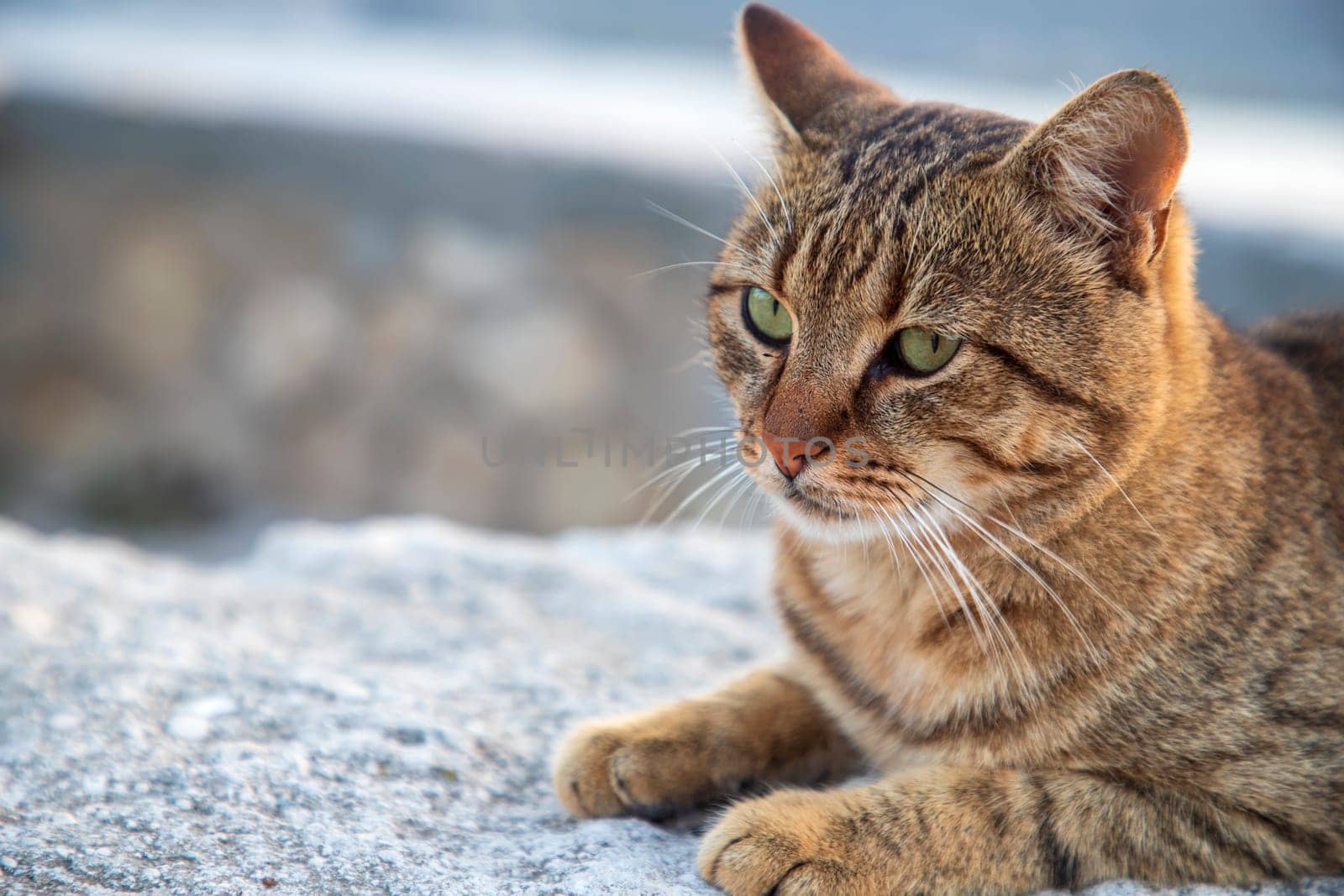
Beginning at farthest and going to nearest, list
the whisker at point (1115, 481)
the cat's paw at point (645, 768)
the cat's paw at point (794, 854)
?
the cat's paw at point (645, 768)
the whisker at point (1115, 481)
the cat's paw at point (794, 854)

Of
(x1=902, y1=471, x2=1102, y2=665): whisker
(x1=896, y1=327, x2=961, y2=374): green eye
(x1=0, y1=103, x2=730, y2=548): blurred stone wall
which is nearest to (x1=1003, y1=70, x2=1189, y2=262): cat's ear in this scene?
(x1=896, y1=327, x2=961, y2=374): green eye

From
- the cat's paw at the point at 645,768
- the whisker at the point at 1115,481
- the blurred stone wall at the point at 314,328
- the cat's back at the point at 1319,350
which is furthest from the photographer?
the blurred stone wall at the point at 314,328

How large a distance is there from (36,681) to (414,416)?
354cm

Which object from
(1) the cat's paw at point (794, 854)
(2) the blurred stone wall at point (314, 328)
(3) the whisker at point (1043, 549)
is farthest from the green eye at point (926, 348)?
(2) the blurred stone wall at point (314, 328)

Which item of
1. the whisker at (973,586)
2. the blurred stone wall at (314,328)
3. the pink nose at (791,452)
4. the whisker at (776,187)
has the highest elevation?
the whisker at (776,187)

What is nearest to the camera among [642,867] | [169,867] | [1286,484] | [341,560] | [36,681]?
[169,867]

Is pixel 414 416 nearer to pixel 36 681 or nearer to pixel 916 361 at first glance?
pixel 36 681

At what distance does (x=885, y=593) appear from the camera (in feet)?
7.33

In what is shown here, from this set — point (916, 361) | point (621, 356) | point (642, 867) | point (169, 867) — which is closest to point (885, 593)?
point (916, 361)

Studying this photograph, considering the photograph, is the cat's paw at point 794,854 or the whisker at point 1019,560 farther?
the whisker at point 1019,560

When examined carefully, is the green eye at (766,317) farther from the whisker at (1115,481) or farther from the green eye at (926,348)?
the whisker at (1115,481)

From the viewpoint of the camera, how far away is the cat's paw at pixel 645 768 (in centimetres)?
220

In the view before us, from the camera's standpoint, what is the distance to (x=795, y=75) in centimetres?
253

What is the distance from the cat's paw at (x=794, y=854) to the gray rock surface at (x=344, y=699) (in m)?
0.06
